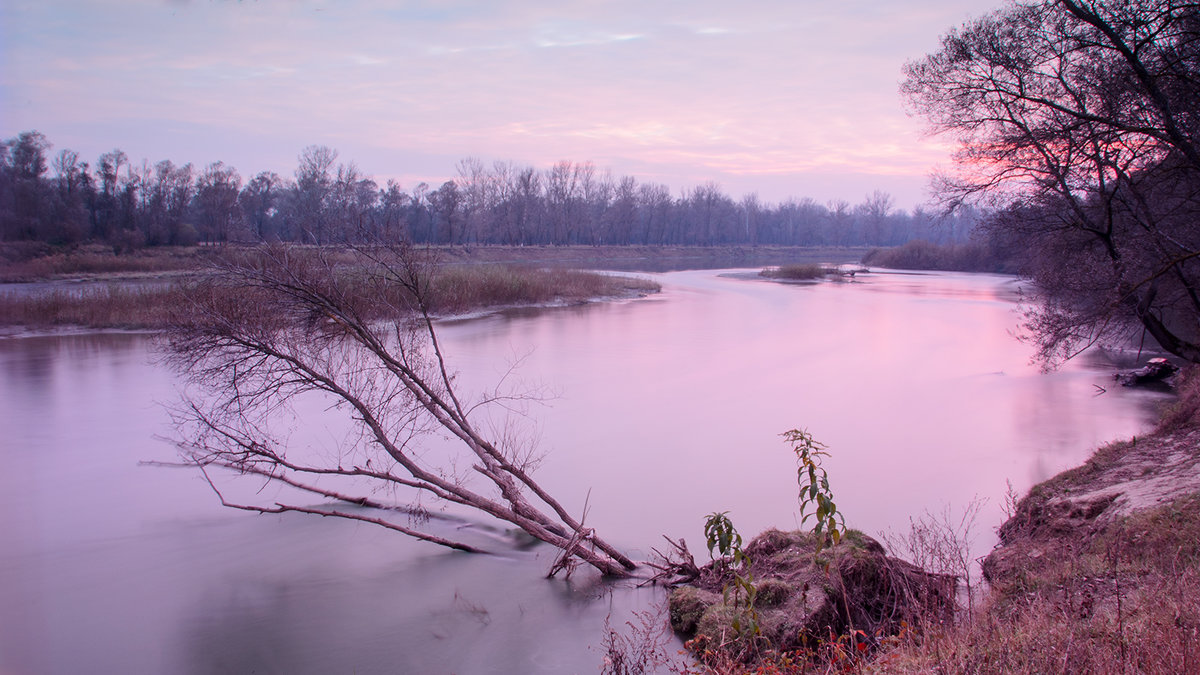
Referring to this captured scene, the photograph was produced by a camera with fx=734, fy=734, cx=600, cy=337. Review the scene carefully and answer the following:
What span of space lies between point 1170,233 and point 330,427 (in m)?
13.4

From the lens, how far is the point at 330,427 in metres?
12.2

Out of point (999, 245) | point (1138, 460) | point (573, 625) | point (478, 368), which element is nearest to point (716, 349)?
point (478, 368)

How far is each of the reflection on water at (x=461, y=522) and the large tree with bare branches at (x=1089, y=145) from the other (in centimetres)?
262

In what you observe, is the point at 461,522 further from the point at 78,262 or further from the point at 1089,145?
the point at 78,262

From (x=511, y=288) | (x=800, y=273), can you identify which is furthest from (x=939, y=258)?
(x=511, y=288)

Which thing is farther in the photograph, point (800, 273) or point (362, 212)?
point (800, 273)

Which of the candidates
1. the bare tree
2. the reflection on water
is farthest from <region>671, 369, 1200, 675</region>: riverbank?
the bare tree

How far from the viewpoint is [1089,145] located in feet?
32.3

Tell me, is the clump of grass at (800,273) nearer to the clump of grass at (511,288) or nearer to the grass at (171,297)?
the grass at (171,297)

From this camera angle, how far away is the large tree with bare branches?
8.60 m

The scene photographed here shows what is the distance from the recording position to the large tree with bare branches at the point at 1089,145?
860cm

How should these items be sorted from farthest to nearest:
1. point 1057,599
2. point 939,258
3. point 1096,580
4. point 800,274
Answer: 1. point 939,258
2. point 800,274
3. point 1096,580
4. point 1057,599

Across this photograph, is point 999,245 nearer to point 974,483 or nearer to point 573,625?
point 974,483

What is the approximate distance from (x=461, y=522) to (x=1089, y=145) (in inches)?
375
